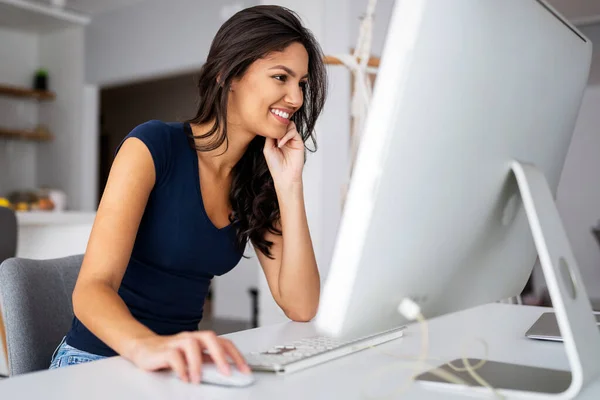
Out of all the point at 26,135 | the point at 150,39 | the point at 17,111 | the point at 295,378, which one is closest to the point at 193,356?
the point at 295,378

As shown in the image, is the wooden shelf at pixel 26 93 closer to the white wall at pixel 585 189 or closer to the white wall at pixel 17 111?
the white wall at pixel 17 111

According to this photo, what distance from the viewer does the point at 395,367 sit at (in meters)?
0.80

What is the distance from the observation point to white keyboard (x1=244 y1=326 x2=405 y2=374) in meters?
0.75

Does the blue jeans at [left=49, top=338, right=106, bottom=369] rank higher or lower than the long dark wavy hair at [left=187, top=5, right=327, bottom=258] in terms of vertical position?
lower

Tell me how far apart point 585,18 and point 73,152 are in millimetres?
5043

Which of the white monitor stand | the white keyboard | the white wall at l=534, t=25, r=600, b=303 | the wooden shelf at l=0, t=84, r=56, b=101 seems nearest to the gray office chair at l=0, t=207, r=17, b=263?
the white keyboard

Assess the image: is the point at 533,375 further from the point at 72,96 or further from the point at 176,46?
the point at 72,96

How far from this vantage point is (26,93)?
21.1 feet

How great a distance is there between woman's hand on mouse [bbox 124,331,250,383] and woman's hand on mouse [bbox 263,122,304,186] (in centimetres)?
61

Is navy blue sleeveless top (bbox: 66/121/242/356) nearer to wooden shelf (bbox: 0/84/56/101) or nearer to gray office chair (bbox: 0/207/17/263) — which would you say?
gray office chair (bbox: 0/207/17/263)

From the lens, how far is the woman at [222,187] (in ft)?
4.04

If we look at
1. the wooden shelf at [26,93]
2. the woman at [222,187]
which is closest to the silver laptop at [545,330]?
the woman at [222,187]

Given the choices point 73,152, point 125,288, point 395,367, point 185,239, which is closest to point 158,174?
point 185,239

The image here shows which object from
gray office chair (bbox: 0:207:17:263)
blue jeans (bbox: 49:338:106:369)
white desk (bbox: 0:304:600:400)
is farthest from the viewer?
gray office chair (bbox: 0:207:17:263)
